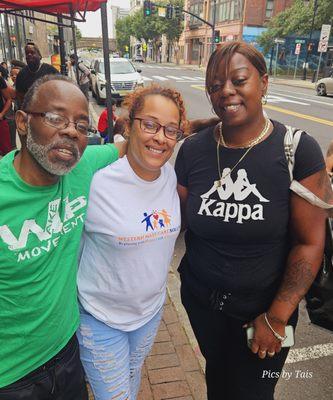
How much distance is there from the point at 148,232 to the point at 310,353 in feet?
6.69

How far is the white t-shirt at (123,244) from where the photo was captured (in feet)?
5.38

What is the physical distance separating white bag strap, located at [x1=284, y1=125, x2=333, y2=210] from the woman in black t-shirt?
0.02 metres

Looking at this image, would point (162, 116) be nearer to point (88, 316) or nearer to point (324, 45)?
point (88, 316)

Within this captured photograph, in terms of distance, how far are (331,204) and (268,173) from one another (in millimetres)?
289

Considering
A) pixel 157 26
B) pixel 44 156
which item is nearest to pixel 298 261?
pixel 44 156

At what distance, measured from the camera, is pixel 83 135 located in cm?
152

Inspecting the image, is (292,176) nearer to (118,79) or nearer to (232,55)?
(232,55)

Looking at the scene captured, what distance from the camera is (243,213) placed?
5.36 ft

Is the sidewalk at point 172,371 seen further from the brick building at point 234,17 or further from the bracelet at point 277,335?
the brick building at point 234,17

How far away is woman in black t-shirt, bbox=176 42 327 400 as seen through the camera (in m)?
1.60

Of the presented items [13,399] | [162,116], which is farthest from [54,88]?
[13,399]

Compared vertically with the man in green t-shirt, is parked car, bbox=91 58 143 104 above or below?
below

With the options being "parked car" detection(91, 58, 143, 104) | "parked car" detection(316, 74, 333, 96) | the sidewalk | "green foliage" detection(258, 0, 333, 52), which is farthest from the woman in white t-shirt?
"green foliage" detection(258, 0, 333, 52)

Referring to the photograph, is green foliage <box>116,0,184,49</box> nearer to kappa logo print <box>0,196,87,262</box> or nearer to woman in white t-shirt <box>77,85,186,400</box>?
woman in white t-shirt <box>77,85,186,400</box>
